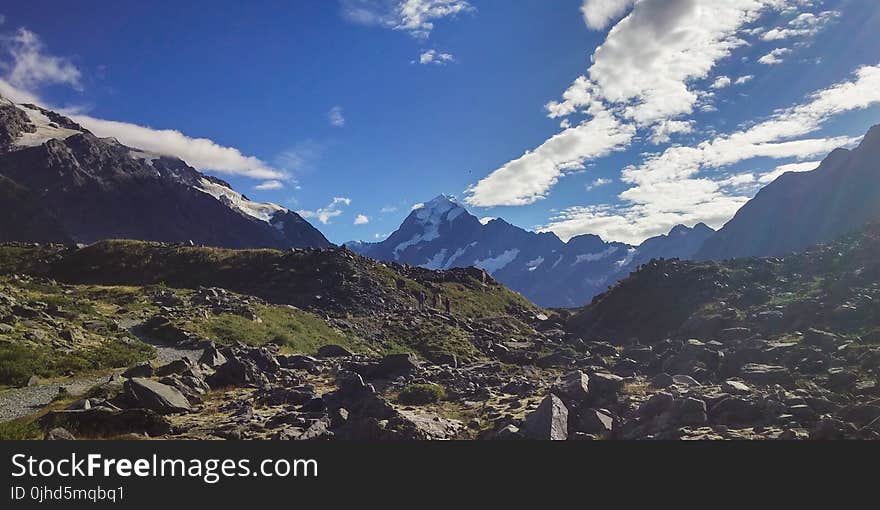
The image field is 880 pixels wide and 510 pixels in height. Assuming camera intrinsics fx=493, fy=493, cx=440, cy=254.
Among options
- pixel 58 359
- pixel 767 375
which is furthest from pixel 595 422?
pixel 58 359

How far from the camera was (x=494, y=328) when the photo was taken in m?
71.7

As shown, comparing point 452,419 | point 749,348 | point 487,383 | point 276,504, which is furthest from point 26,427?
point 749,348

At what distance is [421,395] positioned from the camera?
27.3 meters

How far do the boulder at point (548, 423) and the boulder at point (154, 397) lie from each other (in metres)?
15.2

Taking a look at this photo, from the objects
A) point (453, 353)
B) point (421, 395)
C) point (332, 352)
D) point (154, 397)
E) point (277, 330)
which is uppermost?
point (277, 330)

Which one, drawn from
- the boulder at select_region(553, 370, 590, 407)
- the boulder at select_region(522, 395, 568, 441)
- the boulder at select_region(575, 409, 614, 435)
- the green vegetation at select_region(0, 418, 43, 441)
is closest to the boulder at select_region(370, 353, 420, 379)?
the boulder at select_region(553, 370, 590, 407)

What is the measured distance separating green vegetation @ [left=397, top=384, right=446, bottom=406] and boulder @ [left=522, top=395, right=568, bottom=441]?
27.9ft

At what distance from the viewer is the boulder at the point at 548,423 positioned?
17625mm

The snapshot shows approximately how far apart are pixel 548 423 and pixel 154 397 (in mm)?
16615

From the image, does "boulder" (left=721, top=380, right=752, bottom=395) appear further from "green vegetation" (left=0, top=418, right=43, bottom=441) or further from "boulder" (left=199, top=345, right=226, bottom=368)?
"boulder" (left=199, top=345, right=226, bottom=368)

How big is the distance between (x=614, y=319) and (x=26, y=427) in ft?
241

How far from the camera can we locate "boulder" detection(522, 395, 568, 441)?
17.6 m

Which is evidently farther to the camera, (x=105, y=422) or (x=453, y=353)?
(x=453, y=353)

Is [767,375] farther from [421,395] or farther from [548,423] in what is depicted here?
[421,395]
